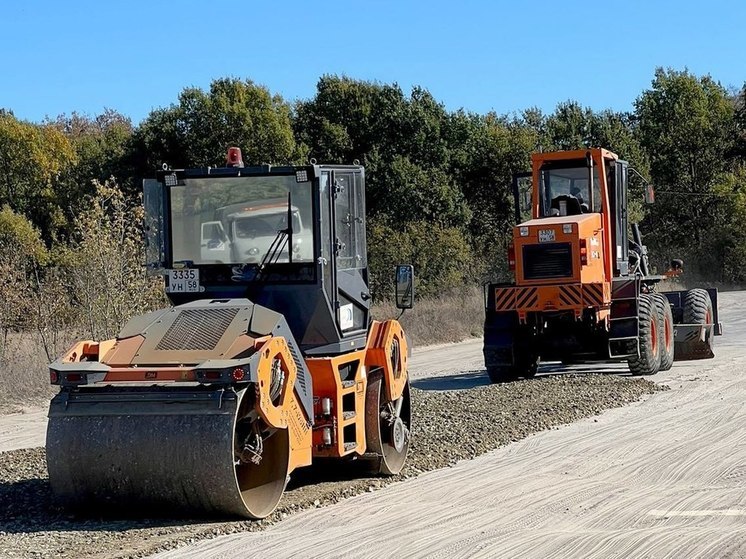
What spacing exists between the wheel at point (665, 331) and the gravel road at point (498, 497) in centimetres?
339

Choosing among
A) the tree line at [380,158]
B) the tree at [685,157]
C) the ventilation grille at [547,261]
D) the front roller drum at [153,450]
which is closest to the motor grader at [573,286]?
the ventilation grille at [547,261]

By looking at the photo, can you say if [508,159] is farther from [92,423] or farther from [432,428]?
[92,423]

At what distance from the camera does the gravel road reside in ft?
23.5

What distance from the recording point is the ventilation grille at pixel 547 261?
54.1 feet

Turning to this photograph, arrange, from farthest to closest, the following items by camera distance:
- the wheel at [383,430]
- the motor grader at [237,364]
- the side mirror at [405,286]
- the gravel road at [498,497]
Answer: the side mirror at [405,286], the wheel at [383,430], the motor grader at [237,364], the gravel road at [498,497]

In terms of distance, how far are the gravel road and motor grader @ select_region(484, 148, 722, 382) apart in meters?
2.56

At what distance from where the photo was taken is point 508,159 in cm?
4297

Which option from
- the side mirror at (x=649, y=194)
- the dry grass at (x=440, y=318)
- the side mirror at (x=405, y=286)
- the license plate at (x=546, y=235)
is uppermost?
the side mirror at (x=649, y=194)

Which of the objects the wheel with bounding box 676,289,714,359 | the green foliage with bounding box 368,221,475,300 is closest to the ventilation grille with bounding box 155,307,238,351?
Answer: the wheel with bounding box 676,289,714,359

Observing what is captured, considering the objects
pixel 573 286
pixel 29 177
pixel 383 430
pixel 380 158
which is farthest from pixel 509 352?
pixel 29 177

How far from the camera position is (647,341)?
55.4 ft

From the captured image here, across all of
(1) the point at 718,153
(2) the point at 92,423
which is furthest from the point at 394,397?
(1) the point at 718,153

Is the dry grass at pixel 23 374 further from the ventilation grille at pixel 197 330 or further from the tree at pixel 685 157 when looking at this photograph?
the tree at pixel 685 157

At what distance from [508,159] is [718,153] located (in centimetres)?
1720
